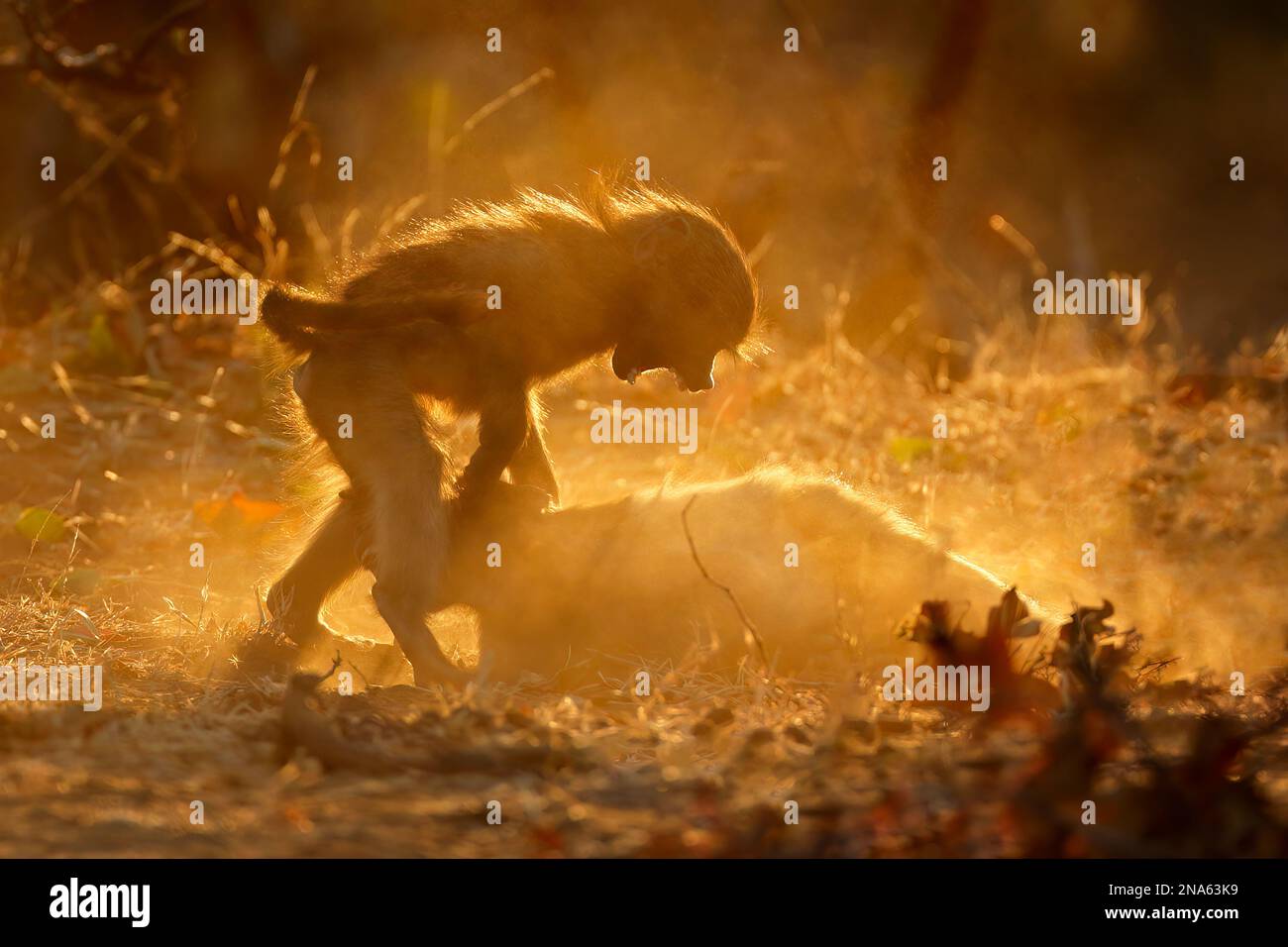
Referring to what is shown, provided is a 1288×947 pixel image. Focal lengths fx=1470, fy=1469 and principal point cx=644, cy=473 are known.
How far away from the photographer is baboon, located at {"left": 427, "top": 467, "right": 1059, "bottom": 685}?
14.3ft

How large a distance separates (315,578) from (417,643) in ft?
2.30

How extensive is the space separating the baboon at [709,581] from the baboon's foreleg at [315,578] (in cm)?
45

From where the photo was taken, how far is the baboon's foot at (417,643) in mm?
4309

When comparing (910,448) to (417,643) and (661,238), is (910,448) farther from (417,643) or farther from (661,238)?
(417,643)

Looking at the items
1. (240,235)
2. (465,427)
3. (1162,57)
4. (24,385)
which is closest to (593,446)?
(465,427)

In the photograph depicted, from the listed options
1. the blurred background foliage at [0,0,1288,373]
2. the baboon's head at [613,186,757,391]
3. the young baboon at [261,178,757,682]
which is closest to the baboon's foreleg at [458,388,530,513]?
the young baboon at [261,178,757,682]

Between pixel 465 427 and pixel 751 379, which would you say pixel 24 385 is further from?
pixel 751 379

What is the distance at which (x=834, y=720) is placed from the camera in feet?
12.0

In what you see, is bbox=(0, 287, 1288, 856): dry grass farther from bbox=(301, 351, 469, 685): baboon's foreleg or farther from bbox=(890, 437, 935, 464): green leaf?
bbox=(301, 351, 469, 685): baboon's foreleg

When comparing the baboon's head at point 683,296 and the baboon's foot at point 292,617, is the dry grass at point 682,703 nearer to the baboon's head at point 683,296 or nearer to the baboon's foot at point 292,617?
the baboon's foot at point 292,617

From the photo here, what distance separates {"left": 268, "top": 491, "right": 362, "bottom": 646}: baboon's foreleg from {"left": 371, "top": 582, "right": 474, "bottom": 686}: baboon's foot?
0.47 meters

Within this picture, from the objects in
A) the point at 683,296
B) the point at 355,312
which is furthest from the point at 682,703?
the point at 355,312

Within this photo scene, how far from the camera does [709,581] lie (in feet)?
13.9

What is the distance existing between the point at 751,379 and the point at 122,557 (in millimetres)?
3800
